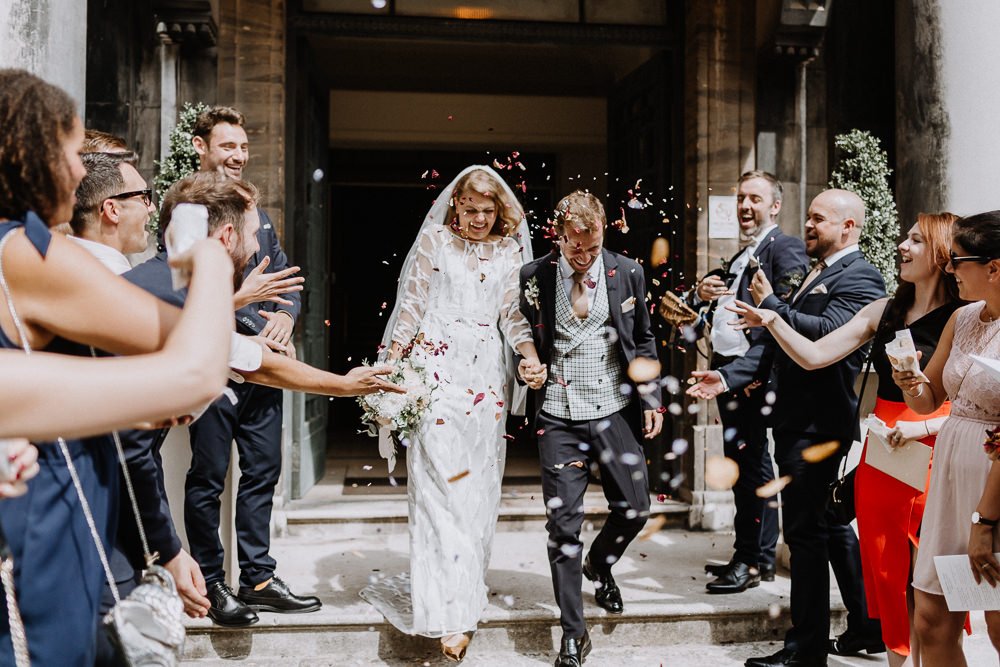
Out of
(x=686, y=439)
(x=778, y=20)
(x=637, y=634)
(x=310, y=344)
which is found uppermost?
(x=778, y=20)

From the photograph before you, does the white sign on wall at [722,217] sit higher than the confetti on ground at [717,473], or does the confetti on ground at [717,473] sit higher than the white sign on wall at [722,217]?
the white sign on wall at [722,217]

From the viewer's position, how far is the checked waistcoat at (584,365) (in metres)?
4.36

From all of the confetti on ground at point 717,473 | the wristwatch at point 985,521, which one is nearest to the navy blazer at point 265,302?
the wristwatch at point 985,521

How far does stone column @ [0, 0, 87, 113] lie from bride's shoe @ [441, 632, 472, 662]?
9.73 ft

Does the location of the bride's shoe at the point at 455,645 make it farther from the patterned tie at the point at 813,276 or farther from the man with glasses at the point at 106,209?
the man with glasses at the point at 106,209

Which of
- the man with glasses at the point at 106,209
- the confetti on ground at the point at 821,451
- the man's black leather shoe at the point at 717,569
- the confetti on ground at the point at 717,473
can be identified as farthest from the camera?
the confetti on ground at the point at 717,473

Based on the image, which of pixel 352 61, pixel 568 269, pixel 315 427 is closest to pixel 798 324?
pixel 568 269

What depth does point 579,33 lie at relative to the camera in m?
6.68

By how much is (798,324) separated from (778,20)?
3.13m

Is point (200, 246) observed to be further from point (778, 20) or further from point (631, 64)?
point (631, 64)

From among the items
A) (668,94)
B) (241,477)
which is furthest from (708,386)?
(668,94)

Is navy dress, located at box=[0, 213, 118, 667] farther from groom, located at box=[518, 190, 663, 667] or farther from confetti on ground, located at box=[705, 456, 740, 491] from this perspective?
confetti on ground, located at box=[705, 456, 740, 491]

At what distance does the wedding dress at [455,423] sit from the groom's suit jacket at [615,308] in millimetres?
101

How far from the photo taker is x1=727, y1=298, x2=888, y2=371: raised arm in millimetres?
3725
